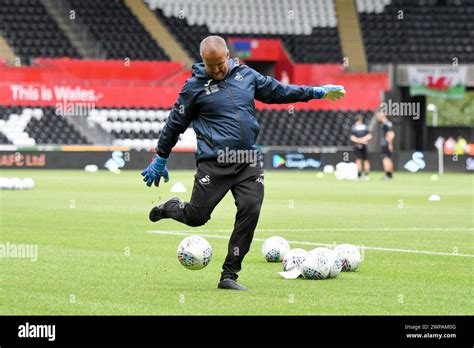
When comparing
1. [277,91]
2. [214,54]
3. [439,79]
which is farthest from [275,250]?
[439,79]

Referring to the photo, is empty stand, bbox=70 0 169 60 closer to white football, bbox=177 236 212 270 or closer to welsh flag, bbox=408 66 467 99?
welsh flag, bbox=408 66 467 99

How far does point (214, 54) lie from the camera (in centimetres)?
1112

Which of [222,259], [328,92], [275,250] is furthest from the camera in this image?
[222,259]

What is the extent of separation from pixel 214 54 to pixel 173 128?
940mm

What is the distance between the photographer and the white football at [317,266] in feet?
41.0

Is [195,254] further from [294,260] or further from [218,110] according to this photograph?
[218,110]

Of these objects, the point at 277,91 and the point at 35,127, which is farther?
the point at 35,127

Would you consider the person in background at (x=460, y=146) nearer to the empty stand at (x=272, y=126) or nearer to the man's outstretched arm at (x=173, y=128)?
the empty stand at (x=272, y=126)

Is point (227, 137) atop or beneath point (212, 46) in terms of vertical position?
beneath

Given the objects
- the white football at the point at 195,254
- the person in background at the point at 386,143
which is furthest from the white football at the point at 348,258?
the person in background at the point at 386,143

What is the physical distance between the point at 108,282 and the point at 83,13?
47114 mm

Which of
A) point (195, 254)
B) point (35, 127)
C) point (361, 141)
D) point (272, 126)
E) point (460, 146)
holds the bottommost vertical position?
point (460, 146)

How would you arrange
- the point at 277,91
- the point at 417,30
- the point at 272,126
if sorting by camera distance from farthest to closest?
the point at 417,30 < the point at 272,126 < the point at 277,91

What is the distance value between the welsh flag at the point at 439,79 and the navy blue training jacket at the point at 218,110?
45.0 meters
